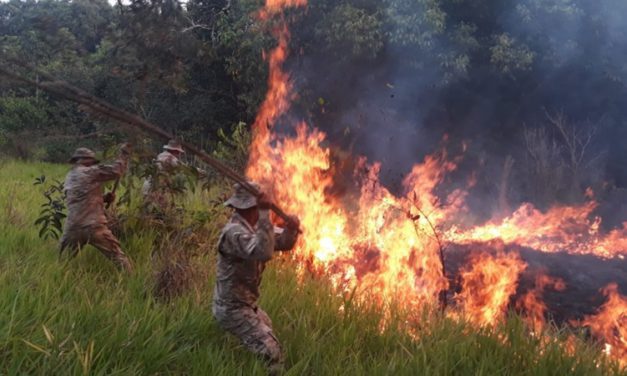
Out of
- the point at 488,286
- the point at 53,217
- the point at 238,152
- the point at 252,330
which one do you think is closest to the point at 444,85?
the point at 238,152

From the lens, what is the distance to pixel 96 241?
5957 millimetres

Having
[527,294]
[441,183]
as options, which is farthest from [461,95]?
[527,294]

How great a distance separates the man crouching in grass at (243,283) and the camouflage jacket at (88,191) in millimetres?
2686

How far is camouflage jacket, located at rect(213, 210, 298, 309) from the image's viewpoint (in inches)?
149

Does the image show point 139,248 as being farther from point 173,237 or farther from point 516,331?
point 516,331

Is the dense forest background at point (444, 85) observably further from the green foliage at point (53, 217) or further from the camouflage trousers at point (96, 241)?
the camouflage trousers at point (96, 241)

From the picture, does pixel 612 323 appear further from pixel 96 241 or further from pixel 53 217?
pixel 53 217

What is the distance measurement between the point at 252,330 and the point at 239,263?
1.59ft

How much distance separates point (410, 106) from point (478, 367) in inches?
464

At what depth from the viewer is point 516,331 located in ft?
14.5

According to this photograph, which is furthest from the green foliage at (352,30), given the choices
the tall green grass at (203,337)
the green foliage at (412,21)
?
the tall green grass at (203,337)

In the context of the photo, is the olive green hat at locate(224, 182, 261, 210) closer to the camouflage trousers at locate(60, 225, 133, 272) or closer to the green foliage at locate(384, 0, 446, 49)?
the camouflage trousers at locate(60, 225, 133, 272)

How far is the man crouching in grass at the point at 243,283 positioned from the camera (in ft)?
12.6

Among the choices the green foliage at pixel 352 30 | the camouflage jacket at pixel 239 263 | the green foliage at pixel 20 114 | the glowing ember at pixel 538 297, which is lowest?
the camouflage jacket at pixel 239 263
